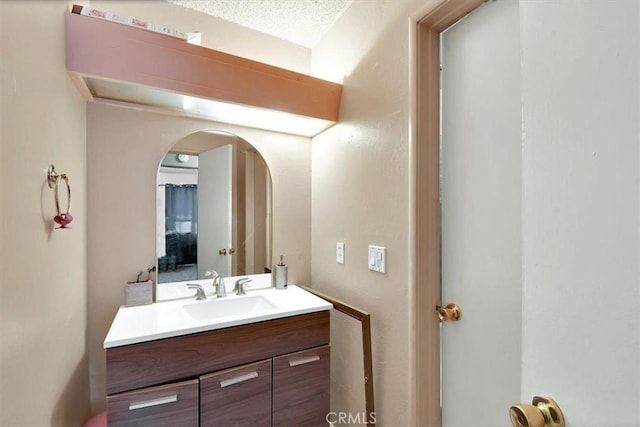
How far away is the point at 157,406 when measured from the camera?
40.4 inches

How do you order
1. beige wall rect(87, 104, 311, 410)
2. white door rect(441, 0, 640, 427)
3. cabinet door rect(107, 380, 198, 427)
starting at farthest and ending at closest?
beige wall rect(87, 104, 311, 410) → cabinet door rect(107, 380, 198, 427) → white door rect(441, 0, 640, 427)

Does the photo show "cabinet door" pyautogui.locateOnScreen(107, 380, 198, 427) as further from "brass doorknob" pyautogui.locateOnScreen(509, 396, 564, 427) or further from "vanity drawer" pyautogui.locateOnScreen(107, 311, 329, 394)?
"brass doorknob" pyautogui.locateOnScreen(509, 396, 564, 427)

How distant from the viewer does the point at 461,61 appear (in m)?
1.05

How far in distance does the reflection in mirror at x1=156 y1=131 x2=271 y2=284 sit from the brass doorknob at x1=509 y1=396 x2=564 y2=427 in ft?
4.78

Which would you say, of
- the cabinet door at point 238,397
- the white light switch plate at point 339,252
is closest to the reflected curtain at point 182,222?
the cabinet door at point 238,397

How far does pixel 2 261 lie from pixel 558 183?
112cm

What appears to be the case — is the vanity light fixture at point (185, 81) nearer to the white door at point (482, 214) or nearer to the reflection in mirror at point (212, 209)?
the reflection in mirror at point (212, 209)

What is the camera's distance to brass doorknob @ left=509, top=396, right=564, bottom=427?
0.45m

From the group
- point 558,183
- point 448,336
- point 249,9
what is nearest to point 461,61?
point 558,183

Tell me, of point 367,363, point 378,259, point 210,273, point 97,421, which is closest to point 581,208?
point 378,259

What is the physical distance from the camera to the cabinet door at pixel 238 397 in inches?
43.9

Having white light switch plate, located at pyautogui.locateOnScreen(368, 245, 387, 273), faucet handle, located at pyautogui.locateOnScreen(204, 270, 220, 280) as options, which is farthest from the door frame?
faucet handle, located at pyautogui.locateOnScreen(204, 270, 220, 280)

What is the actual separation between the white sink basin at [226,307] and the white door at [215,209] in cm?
20

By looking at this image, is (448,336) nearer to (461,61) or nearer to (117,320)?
(461,61)
